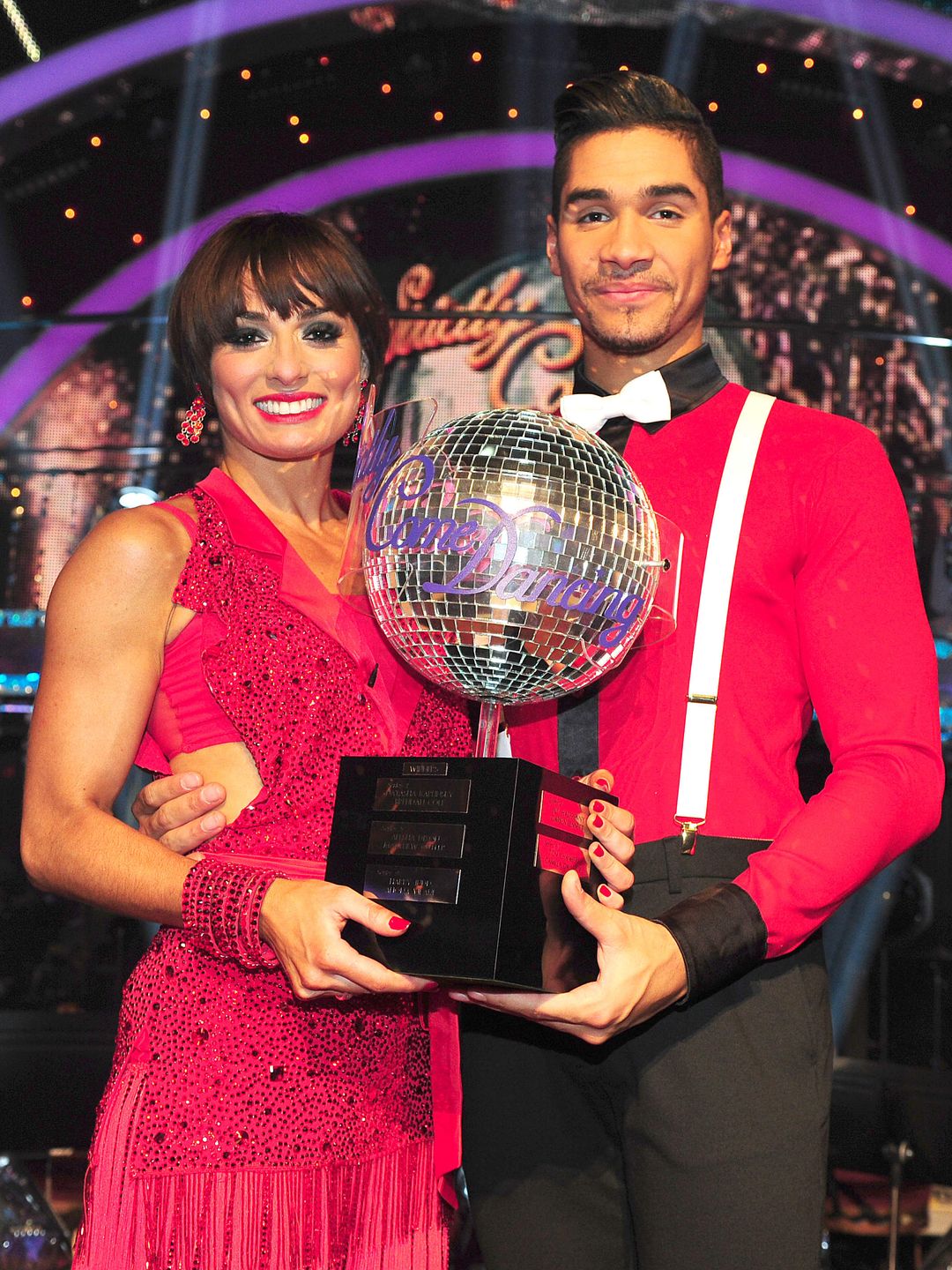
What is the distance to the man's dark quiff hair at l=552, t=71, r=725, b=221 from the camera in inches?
75.4

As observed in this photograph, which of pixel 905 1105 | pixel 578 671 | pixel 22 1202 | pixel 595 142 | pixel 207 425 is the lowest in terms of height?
pixel 22 1202

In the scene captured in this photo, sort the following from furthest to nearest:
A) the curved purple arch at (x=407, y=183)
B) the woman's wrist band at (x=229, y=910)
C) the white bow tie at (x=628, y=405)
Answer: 1. the curved purple arch at (x=407, y=183)
2. the white bow tie at (x=628, y=405)
3. the woman's wrist band at (x=229, y=910)

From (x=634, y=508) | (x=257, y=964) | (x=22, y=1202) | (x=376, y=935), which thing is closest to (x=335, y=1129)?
(x=257, y=964)

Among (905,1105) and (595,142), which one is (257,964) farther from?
(905,1105)

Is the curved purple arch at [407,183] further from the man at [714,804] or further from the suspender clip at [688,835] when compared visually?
the suspender clip at [688,835]

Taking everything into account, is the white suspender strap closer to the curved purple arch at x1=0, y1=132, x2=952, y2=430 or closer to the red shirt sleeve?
the red shirt sleeve

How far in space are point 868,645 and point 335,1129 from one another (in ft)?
2.74

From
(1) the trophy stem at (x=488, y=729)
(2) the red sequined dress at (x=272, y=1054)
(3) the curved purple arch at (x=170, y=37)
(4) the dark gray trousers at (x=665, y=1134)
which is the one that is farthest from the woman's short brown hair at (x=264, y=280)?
(3) the curved purple arch at (x=170, y=37)

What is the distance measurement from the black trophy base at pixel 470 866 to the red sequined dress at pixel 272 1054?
1.01ft

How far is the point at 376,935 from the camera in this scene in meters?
1.39

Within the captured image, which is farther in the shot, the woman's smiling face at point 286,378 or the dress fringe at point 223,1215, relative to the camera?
the woman's smiling face at point 286,378

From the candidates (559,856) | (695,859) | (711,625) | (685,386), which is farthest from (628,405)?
(559,856)

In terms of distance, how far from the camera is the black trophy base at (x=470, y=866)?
4.38 feet

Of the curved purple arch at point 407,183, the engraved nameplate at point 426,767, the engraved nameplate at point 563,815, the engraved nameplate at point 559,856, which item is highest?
the curved purple arch at point 407,183
